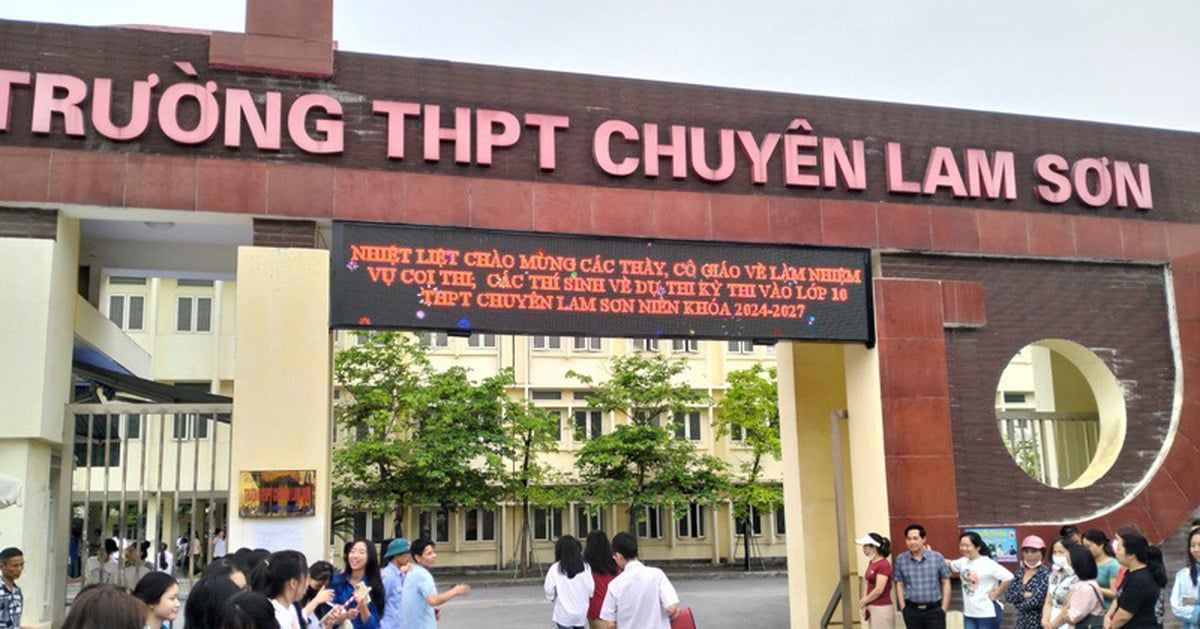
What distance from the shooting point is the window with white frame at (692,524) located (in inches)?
1471

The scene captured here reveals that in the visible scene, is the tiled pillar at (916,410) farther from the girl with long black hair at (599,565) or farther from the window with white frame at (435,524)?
the window with white frame at (435,524)

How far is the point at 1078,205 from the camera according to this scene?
13.6 metres

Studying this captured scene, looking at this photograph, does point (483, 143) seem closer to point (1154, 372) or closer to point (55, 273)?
point (55, 273)

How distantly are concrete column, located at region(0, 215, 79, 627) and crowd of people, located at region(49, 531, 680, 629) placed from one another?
1.00 metres

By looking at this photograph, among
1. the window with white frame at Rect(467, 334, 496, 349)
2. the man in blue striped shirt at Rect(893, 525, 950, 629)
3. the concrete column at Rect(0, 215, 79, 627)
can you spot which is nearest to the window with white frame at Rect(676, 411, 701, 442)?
the window with white frame at Rect(467, 334, 496, 349)

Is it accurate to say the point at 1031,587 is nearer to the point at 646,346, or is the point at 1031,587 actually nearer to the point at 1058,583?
the point at 1058,583

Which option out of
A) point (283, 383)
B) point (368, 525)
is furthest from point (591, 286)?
point (368, 525)

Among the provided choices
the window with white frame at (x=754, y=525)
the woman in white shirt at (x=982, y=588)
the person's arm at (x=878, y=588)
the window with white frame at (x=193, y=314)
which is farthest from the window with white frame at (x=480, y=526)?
the woman in white shirt at (x=982, y=588)

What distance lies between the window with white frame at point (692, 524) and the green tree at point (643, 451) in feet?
9.02

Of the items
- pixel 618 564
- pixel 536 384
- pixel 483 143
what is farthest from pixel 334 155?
pixel 536 384

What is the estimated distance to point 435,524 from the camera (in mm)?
36219

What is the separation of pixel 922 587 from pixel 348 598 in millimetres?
5560

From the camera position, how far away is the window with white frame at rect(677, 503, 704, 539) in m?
37.4

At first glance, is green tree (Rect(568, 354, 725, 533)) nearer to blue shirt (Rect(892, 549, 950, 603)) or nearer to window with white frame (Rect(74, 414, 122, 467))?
window with white frame (Rect(74, 414, 122, 467))
